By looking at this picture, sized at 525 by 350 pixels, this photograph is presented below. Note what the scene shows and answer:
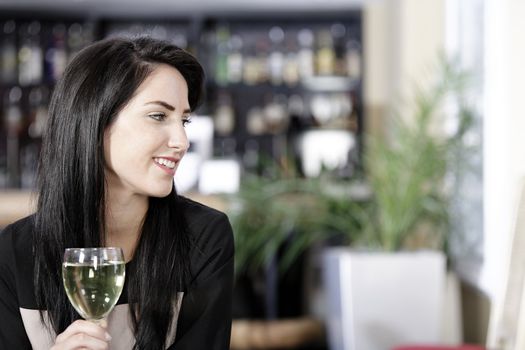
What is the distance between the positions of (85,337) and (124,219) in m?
0.38

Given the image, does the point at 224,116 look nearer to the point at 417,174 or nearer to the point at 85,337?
the point at 417,174

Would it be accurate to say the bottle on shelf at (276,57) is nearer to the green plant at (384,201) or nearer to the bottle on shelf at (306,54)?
the bottle on shelf at (306,54)

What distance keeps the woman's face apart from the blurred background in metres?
0.91

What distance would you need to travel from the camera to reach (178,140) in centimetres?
158

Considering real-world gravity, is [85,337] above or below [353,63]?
below

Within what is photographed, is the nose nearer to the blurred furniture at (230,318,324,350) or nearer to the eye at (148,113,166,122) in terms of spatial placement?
the eye at (148,113,166,122)

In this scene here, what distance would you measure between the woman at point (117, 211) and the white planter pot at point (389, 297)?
7.67 ft

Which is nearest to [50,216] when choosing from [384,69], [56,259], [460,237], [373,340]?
[56,259]

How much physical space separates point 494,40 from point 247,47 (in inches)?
129

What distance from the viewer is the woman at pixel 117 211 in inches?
61.9

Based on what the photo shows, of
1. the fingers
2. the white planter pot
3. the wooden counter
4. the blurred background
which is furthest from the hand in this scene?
the wooden counter

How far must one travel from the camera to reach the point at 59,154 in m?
1.61

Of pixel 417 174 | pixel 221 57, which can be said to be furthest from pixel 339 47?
pixel 417 174

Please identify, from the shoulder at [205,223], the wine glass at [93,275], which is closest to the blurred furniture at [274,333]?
the shoulder at [205,223]
